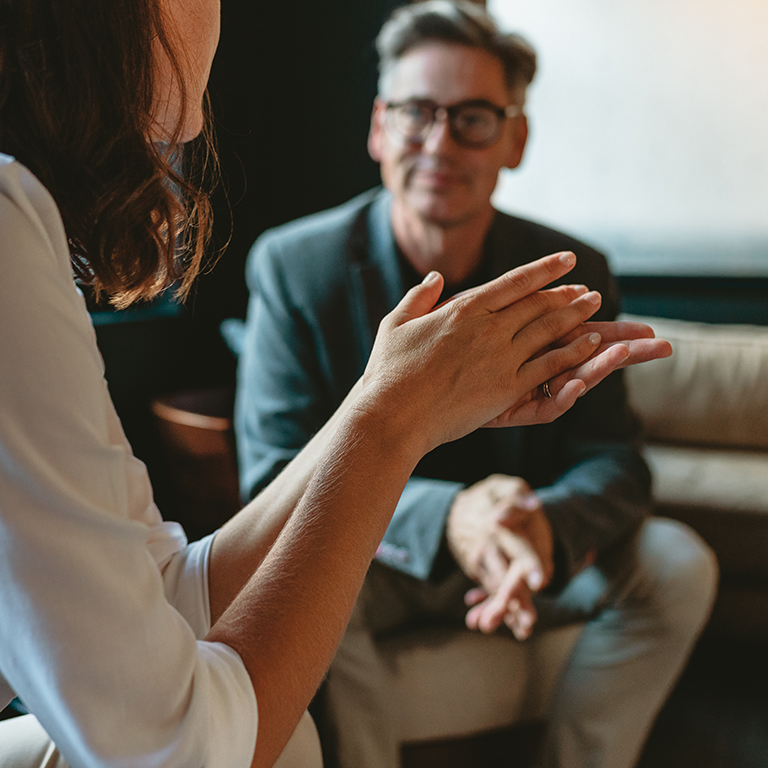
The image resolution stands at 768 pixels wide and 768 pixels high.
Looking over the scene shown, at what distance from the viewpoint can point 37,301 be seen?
0.45 meters

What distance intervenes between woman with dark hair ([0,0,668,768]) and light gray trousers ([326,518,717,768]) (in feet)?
1.33

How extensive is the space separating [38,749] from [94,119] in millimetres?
568

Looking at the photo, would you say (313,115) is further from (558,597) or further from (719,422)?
(558,597)

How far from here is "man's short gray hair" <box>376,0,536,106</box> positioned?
4.75 feet

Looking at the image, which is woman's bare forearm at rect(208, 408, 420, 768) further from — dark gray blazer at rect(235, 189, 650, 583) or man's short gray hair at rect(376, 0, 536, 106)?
man's short gray hair at rect(376, 0, 536, 106)

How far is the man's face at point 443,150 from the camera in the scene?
4.60ft

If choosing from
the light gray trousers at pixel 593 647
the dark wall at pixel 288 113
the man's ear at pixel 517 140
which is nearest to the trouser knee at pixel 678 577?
the light gray trousers at pixel 593 647

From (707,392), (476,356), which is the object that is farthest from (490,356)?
(707,392)

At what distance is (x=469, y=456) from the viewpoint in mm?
1396

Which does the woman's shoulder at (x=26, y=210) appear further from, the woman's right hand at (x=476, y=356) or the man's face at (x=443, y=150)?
the man's face at (x=443, y=150)

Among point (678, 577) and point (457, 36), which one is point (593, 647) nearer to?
point (678, 577)

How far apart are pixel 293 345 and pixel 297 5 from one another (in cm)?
163

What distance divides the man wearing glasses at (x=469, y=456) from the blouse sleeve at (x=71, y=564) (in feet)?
2.39

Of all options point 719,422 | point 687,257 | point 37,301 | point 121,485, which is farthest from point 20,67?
point 687,257
